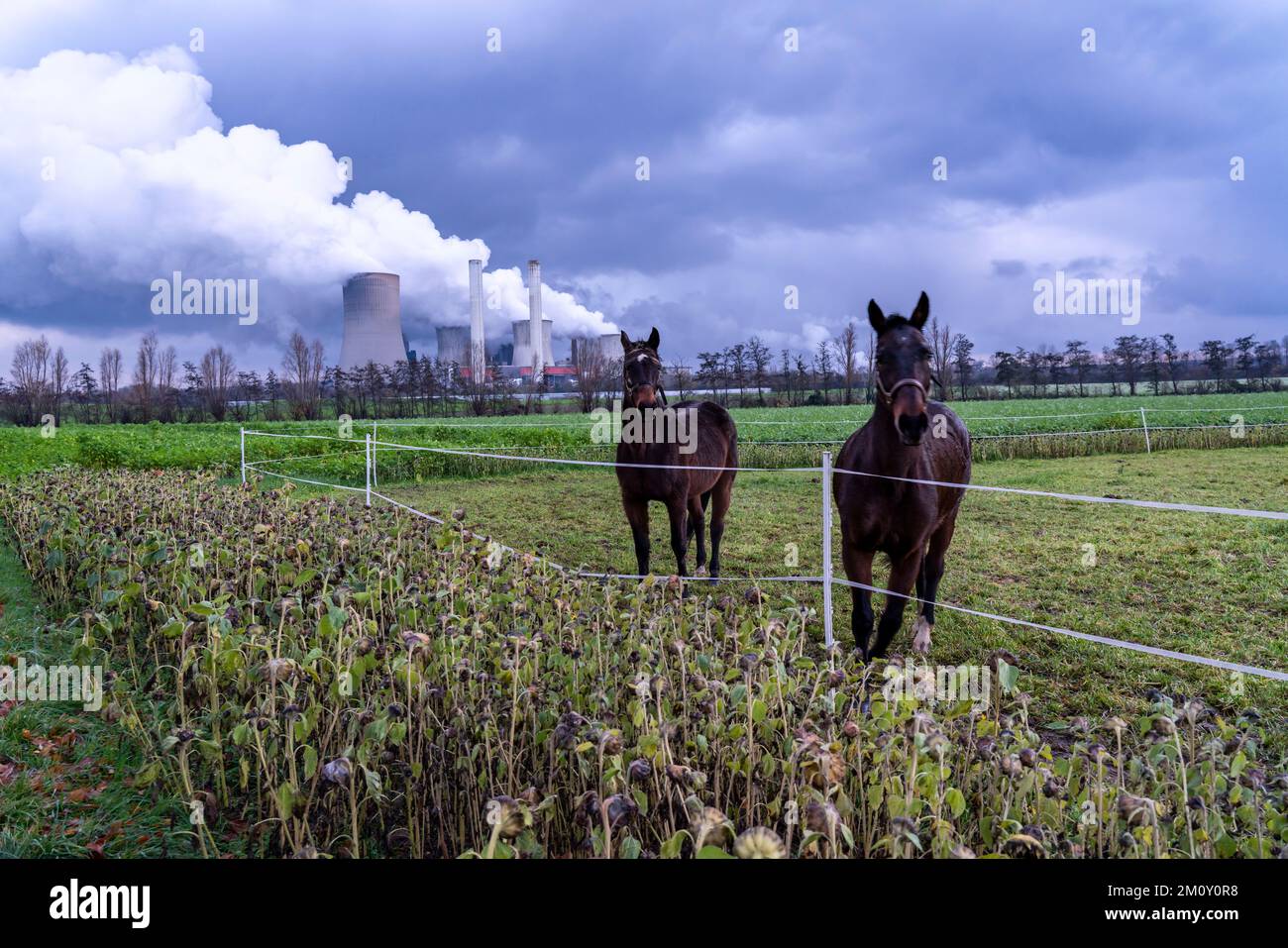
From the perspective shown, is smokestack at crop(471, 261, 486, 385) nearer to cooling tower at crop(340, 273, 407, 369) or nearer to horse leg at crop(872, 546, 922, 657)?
cooling tower at crop(340, 273, 407, 369)

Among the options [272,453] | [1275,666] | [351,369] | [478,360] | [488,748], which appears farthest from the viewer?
[478,360]

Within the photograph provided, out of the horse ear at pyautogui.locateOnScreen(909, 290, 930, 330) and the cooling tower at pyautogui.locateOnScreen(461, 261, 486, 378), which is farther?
the cooling tower at pyautogui.locateOnScreen(461, 261, 486, 378)

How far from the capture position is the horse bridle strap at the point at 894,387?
162 inches

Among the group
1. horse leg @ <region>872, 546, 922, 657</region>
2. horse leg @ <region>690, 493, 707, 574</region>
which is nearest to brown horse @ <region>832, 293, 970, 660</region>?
horse leg @ <region>872, 546, 922, 657</region>

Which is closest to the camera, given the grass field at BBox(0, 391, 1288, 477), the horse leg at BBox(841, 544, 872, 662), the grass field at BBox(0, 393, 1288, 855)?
the grass field at BBox(0, 393, 1288, 855)

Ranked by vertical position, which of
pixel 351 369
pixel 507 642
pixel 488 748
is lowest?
pixel 488 748

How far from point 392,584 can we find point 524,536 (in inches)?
244

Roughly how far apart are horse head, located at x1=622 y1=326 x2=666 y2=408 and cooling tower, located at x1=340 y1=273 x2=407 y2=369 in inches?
2245

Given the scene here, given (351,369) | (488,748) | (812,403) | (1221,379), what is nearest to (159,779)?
(488,748)

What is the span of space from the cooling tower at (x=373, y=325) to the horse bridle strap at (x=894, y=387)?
5957cm

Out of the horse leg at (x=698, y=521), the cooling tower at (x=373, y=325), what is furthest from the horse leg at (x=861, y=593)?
the cooling tower at (x=373, y=325)

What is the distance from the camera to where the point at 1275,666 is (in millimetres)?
5117

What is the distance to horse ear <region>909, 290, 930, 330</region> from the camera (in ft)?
14.5
